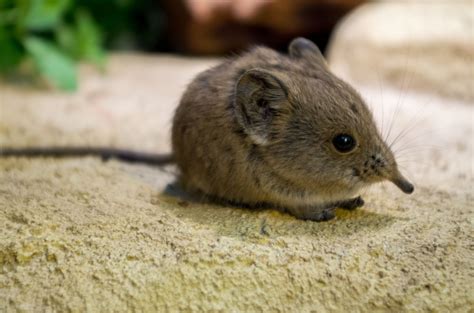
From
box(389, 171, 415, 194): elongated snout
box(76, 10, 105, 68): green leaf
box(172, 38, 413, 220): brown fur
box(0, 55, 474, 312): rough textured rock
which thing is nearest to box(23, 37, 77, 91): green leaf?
box(76, 10, 105, 68): green leaf

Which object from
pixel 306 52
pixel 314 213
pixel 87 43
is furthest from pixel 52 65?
pixel 314 213

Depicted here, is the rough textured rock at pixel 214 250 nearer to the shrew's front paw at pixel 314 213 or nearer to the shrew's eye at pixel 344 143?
the shrew's front paw at pixel 314 213

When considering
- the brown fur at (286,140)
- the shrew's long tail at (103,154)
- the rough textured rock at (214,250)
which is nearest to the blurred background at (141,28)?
the shrew's long tail at (103,154)

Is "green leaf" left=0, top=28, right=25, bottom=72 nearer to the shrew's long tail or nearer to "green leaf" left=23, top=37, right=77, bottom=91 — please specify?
"green leaf" left=23, top=37, right=77, bottom=91

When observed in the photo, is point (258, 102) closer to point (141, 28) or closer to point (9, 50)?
point (9, 50)

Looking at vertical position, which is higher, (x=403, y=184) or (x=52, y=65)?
(x=403, y=184)

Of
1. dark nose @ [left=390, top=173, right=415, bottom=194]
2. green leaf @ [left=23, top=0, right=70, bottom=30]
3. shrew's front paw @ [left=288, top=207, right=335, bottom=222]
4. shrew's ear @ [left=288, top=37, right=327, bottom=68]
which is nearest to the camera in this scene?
dark nose @ [left=390, top=173, right=415, bottom=194]
